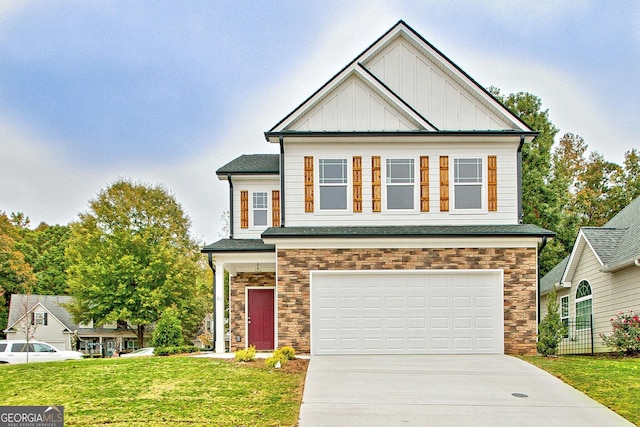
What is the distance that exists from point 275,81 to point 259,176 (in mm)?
3757

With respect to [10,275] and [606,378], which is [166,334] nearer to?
[606,378]

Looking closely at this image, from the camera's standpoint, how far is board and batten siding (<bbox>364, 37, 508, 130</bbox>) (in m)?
18.2

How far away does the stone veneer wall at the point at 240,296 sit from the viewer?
2022cm

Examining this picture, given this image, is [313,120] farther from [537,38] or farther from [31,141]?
[31,141]

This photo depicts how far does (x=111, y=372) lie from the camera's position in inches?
515

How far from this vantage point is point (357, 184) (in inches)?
697

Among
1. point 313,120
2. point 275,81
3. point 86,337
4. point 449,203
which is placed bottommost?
point 86,337

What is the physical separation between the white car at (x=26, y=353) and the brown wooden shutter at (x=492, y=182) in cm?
1575

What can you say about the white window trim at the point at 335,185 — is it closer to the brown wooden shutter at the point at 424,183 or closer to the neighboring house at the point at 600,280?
the brown wooden shutter at the point at 424,183

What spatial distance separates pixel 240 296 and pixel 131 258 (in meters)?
17.1

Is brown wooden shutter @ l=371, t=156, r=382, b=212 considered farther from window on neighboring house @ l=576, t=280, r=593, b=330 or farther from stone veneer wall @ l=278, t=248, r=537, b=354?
window on neighboring house @ l=576, t=280, r=593, b=330

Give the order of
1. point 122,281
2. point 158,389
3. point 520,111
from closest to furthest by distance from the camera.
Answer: point 158,389, point 520,111, point 122,281

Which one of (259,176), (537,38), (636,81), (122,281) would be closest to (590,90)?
(636,81)

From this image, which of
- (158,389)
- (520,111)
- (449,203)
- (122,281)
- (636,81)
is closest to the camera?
(158,389)
